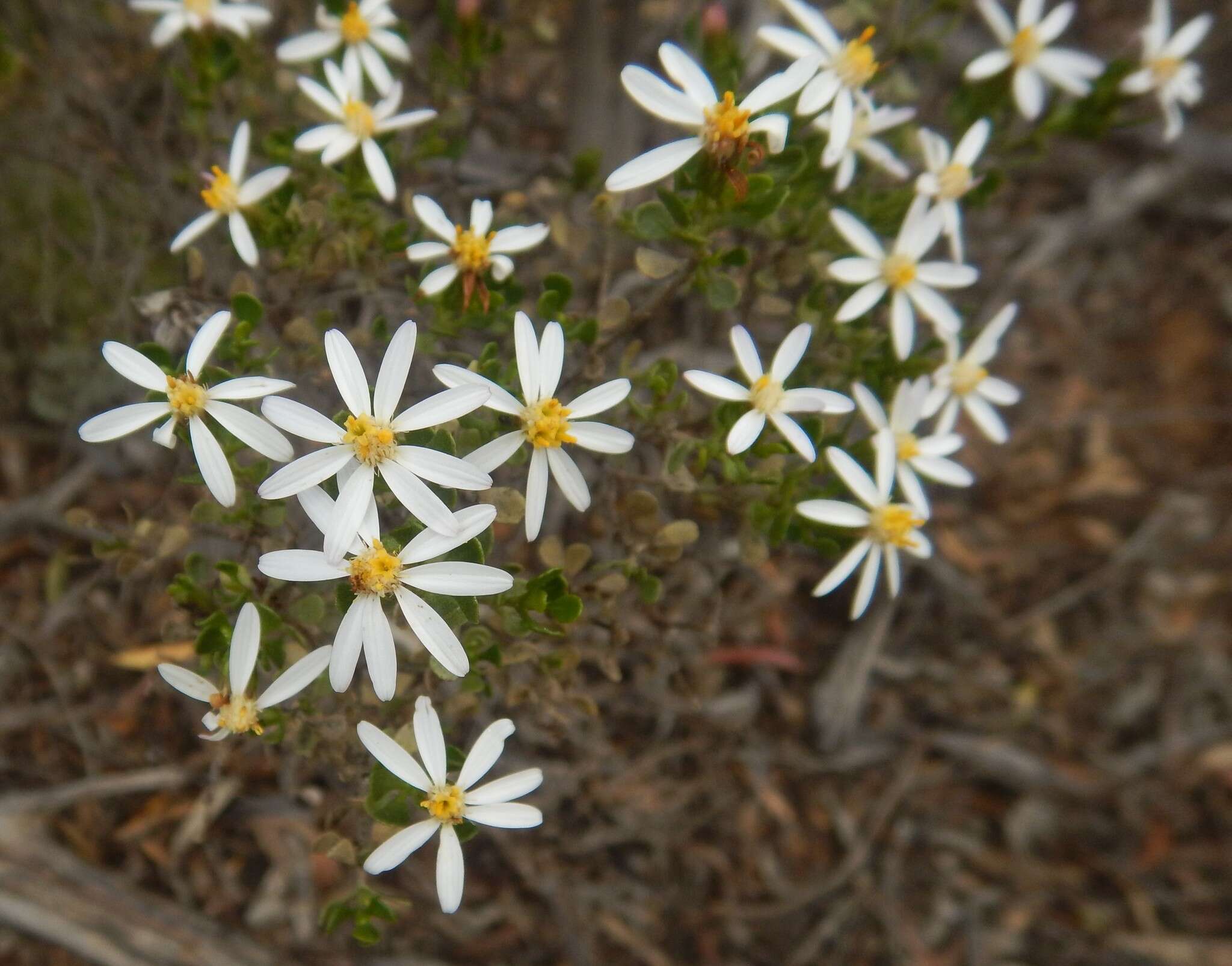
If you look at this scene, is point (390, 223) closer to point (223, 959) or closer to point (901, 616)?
point (223, 959)

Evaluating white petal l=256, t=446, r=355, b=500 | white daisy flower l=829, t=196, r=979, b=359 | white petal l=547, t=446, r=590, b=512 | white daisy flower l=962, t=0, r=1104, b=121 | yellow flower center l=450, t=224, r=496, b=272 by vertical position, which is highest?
white daisy flower l=962, t=0, r=1104, b=121

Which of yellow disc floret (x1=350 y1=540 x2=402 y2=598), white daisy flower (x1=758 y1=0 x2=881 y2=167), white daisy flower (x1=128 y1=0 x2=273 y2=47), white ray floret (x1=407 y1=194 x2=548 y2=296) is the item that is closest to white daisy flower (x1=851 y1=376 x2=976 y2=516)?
white daisy flower (x1=758 y1=0 x2=881 y2=167)

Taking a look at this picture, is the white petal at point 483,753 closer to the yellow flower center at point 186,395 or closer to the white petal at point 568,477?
the white petal at point 568,477

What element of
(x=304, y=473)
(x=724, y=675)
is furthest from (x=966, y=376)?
(x=304, y=473)

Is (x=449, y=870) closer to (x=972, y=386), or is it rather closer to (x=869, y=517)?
(x=869, y=517)

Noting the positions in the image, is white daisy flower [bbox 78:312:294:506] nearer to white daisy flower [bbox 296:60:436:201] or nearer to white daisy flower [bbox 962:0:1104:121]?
white daisy flower [bbox 296:60:436:201]

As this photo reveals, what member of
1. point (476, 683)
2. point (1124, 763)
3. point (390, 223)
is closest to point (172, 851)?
point (476, 683)
